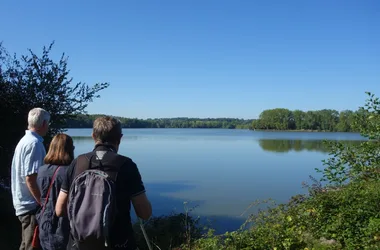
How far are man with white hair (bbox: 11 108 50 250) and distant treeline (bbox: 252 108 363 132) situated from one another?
78618 mm

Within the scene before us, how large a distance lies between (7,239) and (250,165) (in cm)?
1605

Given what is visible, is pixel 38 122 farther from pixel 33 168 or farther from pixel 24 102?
pixel 24 102

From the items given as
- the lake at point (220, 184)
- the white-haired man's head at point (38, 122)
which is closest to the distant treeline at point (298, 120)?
the lake at point (220, 184)

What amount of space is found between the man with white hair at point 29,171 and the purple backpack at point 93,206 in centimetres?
95

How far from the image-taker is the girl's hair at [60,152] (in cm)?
263

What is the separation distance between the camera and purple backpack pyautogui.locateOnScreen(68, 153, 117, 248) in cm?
195

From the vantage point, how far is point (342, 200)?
4.62m

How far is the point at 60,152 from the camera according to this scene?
265 centimetres

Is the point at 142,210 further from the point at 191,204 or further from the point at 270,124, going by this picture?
the point at 270,124

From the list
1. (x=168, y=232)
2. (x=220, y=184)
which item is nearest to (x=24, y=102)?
(x=168, y=232)

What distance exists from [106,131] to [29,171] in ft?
3.51

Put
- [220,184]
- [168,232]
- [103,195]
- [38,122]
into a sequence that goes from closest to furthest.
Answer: [103,195] → [38,122] → [168,232] → [220,184]

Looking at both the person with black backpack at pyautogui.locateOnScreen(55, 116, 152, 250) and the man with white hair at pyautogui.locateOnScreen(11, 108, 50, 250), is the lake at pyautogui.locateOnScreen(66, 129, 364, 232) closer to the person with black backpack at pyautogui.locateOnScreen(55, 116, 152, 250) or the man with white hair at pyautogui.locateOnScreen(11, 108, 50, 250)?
the man with white hair at pyautogui.locateOnScreen(11, 108, 50, 250)

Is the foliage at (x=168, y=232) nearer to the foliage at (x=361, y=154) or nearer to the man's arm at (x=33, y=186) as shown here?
the foliage at (x=361, y=154)
